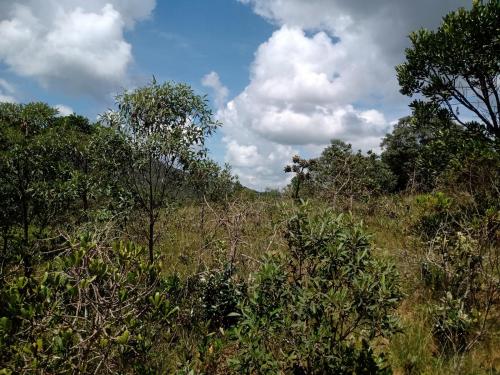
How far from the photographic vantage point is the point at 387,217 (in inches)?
542

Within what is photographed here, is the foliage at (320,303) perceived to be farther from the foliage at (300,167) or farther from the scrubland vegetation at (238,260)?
the foliage at (300,167)

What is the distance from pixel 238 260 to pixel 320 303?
457cm

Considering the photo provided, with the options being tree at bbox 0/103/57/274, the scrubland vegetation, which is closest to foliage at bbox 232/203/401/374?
the scrubland vegetation

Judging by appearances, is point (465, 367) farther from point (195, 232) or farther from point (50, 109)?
point (50, 109)

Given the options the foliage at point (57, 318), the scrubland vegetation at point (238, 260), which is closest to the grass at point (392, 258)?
the scrubland vegetation at point (238, 260)

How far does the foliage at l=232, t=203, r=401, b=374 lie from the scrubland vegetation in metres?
0.02

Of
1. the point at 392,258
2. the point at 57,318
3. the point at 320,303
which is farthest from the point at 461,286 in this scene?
the point at 57,318

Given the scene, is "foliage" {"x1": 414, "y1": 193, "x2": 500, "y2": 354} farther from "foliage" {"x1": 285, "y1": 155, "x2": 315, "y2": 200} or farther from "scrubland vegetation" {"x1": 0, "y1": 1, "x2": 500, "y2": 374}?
"foliage" {"x1": 285, "y1": 155, "x2": 315, "y2": 200}

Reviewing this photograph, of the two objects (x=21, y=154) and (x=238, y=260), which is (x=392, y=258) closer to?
(x=238, y=260)

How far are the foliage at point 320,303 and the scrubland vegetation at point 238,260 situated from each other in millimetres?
22

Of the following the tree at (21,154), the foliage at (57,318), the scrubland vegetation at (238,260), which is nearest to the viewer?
the foliage at (57,318)

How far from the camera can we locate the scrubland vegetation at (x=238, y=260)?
13.7ft

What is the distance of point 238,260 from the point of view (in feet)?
29.0

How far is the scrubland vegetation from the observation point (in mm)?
4172
